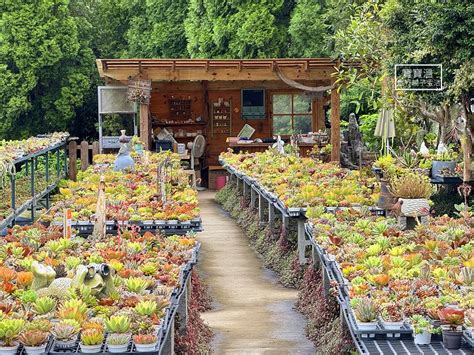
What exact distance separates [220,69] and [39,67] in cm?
603

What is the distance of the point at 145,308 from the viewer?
747 centimetres

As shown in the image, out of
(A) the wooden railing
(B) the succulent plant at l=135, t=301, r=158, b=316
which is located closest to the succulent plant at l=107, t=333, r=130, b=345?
(B) the succulent plant at l=135, t=301, r=158, b=316

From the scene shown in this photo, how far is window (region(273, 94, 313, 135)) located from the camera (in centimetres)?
2944

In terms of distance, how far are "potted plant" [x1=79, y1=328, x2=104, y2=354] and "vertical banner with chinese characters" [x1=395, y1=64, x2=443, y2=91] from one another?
30.2 ft

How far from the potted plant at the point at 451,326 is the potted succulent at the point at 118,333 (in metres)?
1.97

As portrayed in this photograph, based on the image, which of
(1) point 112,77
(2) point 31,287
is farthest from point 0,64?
(2) point 31,287

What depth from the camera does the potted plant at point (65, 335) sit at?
22.8 feet

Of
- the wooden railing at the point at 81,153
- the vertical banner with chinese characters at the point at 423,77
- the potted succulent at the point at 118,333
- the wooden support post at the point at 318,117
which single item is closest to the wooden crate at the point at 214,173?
the wooden support post at the point at 318,117

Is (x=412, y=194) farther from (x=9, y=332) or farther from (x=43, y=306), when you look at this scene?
(x=9, y=332)

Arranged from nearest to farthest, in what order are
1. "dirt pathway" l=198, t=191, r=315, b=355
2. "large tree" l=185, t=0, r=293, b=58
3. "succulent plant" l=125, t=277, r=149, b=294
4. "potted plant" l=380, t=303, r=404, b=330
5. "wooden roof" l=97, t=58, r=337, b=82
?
"potted plant" l=380, t=303, r=404, b=330
"succulent plant" l=125, t=277, r=149, b=294
"dirt pathway" l=198, t=191, r=315, b=355
"wooden roof" l=97, t=58, r=337, b=82
"large tree" l=185, t=0, r=293, b=58

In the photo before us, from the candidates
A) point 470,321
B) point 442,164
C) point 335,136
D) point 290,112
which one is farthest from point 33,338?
point 290,112

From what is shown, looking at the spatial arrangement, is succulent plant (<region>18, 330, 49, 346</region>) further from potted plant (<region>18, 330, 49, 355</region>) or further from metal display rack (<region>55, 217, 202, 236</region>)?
metal display rack (<region>55, 217, 202, 236</region>)

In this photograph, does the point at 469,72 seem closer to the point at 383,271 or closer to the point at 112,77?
the point at 383,271

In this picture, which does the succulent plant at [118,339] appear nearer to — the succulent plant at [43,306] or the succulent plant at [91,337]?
the succulent plant at [91,337]
